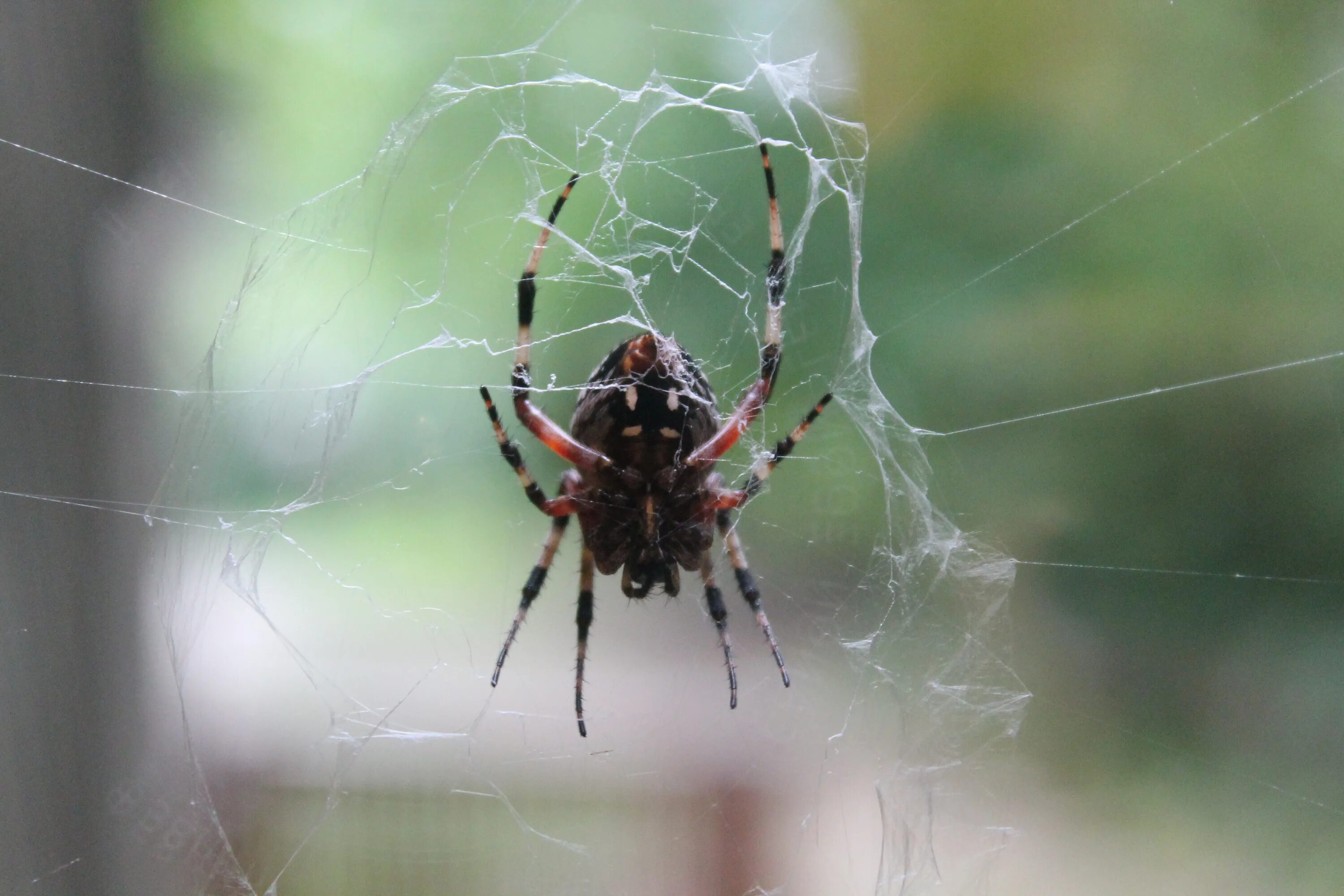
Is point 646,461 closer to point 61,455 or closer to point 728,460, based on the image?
point 728,460

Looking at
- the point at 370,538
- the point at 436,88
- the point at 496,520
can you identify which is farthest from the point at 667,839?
the point at 436,88

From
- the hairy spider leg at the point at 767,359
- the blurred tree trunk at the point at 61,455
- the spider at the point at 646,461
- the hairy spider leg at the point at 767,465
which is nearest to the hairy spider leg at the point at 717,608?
the spider at the point at 646,461

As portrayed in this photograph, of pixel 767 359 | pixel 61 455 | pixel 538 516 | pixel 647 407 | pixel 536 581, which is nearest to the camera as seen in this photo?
pixel 647 407

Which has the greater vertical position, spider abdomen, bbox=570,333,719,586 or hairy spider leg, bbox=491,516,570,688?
spider abdomen, bbox=570,333,719,586

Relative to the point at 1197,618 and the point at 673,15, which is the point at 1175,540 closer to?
the point at 1197,618

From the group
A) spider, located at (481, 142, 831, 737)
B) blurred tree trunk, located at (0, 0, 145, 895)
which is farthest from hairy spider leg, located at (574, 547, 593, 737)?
blurred tree trunk, located at (0, 0, 145, 895)

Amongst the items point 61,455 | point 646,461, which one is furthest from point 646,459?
point 61,455

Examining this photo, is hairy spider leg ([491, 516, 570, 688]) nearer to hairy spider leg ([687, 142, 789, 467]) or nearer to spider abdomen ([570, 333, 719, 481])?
spider abdomen ([570, 333, 719, 481])
